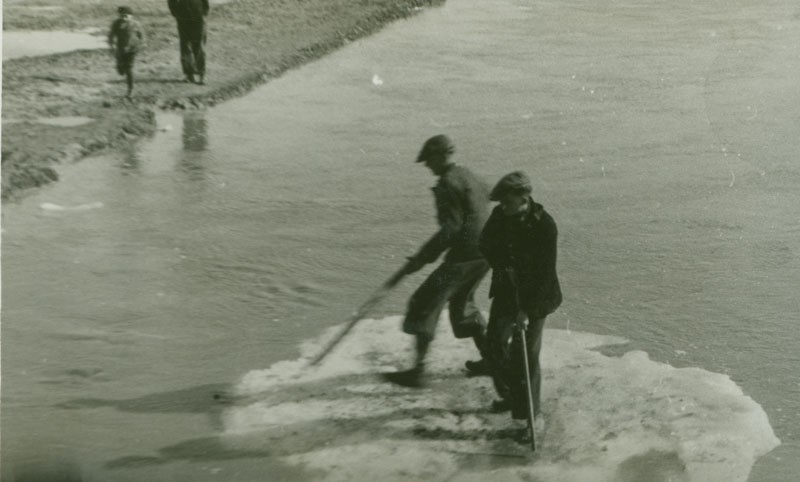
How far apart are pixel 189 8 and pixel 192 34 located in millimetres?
257

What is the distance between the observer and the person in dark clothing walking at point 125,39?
8.21 meters

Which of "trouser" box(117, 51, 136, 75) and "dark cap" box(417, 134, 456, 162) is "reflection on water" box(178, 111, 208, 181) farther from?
"dark cap" box(417, 134, 456, 162)

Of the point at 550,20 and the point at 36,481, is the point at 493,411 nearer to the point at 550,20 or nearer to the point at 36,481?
the point at 36,481

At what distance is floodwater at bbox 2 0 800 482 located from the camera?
6.12m

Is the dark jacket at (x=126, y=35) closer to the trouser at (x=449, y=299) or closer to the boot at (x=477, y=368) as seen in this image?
the trouser at (x=449, y=299)

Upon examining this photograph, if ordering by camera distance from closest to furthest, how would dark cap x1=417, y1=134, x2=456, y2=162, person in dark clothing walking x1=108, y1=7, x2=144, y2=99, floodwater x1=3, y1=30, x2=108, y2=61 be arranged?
dark cap x1=417, y1=134, x2=456, y2=162 → floodwater x1=3, y1=30, x2=108, y2=61 → person in dark clothing walking x1=108, y1=7, x2=144, y2=99

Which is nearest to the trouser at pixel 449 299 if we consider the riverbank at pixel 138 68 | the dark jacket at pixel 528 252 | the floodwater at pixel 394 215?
the dark jacket at pixel 528 252

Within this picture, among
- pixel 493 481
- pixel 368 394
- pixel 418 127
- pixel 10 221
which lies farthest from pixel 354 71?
pixel 493 481

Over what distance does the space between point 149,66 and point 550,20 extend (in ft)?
10.4

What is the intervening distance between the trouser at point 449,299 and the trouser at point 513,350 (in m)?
0.23

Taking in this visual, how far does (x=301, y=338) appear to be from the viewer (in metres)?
6.79

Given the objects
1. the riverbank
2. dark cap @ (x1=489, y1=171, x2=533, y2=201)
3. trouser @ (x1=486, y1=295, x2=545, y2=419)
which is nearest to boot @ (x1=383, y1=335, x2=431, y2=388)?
trouser @ (x1=486, y1=295, x2=545, y2=419)

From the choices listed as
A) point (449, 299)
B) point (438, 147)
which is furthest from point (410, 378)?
point (438, 147)

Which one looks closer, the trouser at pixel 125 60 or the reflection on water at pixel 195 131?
the trouser at pixel 125 60
